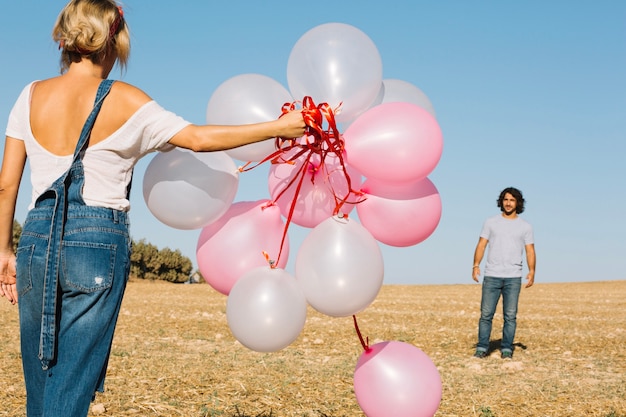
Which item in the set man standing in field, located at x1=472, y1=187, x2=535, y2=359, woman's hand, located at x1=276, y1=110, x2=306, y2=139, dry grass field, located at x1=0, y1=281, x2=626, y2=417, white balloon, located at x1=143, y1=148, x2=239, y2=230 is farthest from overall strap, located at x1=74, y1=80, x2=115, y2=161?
man standing in field, located at x1=472, y1=187, x2=535, y2=359

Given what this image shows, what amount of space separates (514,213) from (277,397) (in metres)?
4.08

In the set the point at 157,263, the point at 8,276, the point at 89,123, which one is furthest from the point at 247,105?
the point at 157,263

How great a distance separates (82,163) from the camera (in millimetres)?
2287

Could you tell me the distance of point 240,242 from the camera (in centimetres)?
325

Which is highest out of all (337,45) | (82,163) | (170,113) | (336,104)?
(337,45)

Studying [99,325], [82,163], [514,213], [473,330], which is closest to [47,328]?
[99,325]

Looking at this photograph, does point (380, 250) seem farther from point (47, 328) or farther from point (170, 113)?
point (47, 328)

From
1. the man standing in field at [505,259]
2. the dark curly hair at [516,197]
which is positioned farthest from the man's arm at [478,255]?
the dark curly hair at [516,197]

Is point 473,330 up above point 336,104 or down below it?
below

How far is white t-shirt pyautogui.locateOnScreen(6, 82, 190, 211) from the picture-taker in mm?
2293

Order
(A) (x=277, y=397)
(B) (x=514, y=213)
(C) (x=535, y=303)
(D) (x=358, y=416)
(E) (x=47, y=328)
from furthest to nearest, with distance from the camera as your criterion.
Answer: (C) (x=535, y=303)
(B) (x=514, y=213)
(A) (x=277, y=397)
(D) (x=358, y=416)
(E) (x=47, y=328)

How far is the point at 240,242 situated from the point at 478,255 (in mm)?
5536

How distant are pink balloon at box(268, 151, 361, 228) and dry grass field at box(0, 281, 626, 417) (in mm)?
2172

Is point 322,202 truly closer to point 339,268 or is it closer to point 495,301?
point 339,268
